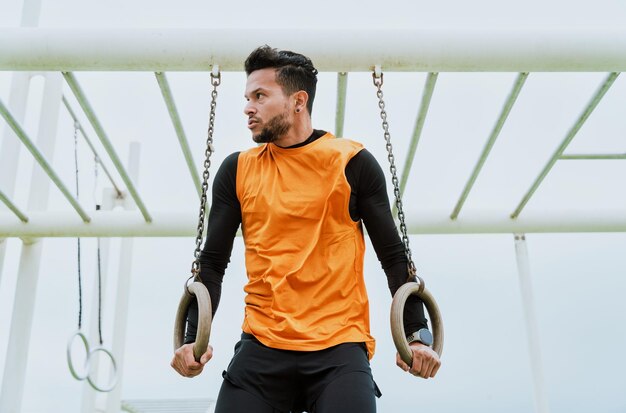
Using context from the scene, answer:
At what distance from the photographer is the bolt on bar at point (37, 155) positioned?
345 centimetres

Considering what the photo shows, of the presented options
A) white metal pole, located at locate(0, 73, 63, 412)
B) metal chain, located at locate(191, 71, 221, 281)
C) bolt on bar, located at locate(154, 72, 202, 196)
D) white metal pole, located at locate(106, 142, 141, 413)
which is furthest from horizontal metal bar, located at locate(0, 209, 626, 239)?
metal chain, located at locate(191, 71, 221, 281)

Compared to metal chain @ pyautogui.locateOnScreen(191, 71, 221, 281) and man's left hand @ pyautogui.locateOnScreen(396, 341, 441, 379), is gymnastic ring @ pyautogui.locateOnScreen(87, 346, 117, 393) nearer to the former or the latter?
metal chain @ pyautogui.locateOnScreen(191, 71, 221, 281)

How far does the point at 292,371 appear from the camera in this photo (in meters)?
2.01

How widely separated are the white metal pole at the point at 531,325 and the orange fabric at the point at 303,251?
3.10 meters

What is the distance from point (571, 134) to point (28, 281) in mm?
3689

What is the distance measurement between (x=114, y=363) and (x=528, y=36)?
3987 mm

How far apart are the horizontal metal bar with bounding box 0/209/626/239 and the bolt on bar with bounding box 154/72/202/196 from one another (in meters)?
0.58

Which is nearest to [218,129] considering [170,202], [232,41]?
[170,202]

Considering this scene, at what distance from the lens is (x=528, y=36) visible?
3.18m

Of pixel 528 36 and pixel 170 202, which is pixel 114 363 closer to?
pixel 170 202

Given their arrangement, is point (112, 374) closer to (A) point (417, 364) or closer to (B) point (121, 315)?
(B) point (121, 315)

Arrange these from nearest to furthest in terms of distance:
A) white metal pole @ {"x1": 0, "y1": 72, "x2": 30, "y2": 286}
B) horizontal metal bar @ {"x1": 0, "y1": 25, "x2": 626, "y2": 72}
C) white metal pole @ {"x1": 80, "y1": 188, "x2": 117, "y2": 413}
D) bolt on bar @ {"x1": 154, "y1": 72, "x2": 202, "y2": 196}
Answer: horizontal metal bar @ {"x1": 0, "y1": 25, "x2": 626, "y2": 72}
bolt on bar @ {"x1": 154, "y1": 72, "x2": 202, "y2": 196}
white metal pole @ {"x1": 0, "y1": 72, "x2": 30, "y2": 286}
white metal pole @ {"x1": 80, "y1": 188, "x2": 117, "y2": 413}

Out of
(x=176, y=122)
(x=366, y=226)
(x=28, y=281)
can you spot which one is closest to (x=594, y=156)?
(x=366, y=226)

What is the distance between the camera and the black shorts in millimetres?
2006
